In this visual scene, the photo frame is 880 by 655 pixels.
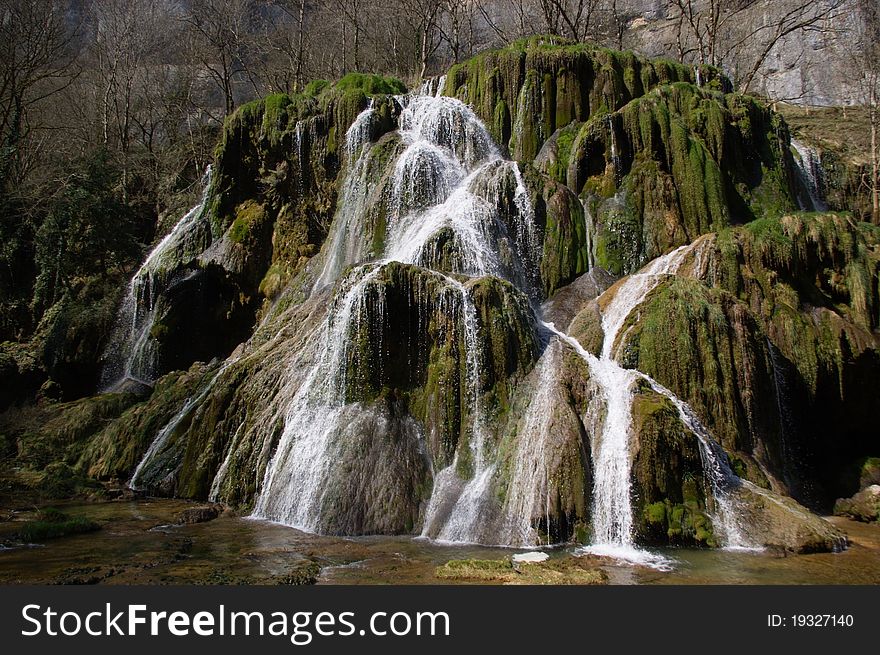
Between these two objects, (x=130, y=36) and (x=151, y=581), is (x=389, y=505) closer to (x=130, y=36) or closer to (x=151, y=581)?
(x=151, y=581)

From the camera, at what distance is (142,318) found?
73.6 ft

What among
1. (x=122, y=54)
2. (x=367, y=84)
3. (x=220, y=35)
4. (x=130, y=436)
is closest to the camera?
(x=130, y=436)

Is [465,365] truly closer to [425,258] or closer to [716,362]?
[425,258]

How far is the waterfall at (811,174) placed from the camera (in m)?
22.8

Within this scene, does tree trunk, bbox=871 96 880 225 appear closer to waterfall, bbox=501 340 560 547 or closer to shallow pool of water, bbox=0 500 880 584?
shallow pool of water, bbox=0 500 880 584

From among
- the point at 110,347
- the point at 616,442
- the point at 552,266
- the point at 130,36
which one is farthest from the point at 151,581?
the point at 130,36

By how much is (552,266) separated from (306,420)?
317 inches

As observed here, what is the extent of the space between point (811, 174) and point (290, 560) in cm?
2464

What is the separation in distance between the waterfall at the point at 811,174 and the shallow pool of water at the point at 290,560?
15.3m

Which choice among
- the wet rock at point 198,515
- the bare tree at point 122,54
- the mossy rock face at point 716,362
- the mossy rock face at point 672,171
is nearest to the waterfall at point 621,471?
the mossy rock face at point 716,362

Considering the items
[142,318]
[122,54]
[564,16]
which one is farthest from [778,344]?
[122,54]

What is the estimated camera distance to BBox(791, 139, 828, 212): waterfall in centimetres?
2277

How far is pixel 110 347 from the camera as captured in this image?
22.2 metres

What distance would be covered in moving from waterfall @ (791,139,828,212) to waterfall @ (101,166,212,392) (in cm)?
2136
